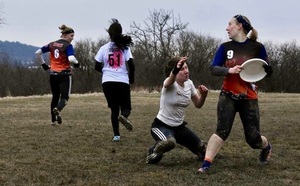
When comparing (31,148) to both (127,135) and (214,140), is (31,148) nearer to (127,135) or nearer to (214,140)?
(127,135)

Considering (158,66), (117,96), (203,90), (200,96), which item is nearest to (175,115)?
(200,96)

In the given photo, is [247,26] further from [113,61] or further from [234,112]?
[113,61]

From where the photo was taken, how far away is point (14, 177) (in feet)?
17.3

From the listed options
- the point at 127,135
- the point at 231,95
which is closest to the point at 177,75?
the point at 231,95

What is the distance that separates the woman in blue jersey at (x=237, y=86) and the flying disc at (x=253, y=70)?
74 mm

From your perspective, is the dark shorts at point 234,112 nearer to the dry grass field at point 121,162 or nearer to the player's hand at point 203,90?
the player's hand at point 203,90

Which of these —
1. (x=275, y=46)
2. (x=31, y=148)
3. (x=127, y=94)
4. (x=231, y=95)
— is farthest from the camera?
(x=275, y=46)

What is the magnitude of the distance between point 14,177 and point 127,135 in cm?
408

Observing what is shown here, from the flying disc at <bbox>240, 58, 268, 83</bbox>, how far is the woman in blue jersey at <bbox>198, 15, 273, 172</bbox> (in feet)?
0.24

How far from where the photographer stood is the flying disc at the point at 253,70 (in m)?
5.39

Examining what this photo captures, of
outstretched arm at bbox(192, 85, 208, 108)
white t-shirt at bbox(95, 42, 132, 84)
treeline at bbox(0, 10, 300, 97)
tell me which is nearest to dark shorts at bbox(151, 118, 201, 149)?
outstretched arm at bbox(192, 85, 208, 108)

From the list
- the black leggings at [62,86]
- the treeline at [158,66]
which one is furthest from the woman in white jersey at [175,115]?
the treeline at [158,66]

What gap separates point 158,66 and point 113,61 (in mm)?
51226

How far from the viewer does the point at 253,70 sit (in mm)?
5480
